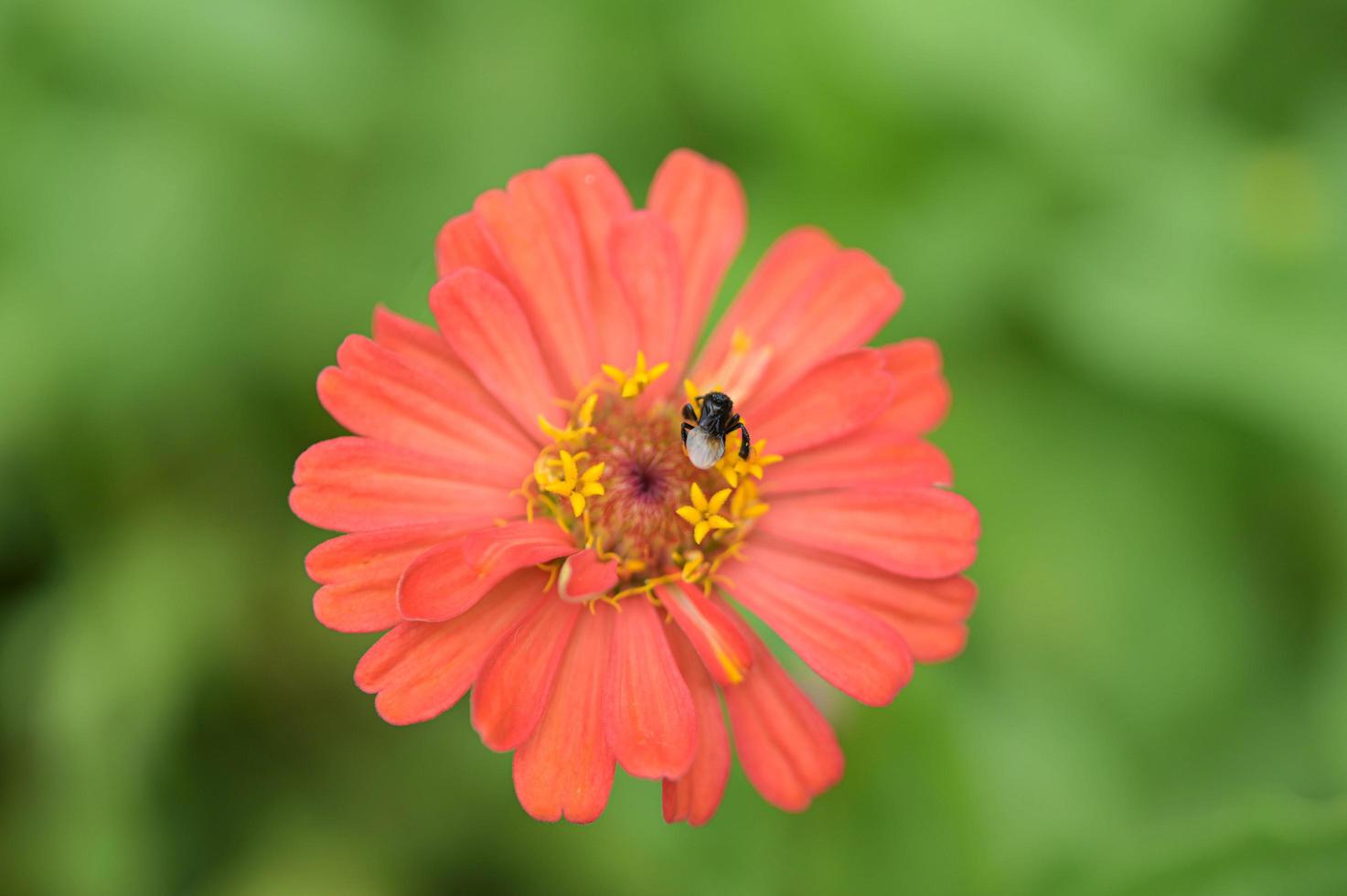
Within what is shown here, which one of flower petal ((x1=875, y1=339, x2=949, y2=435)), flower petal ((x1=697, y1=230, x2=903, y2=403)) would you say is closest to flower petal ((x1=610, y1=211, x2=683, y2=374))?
flower petal ((x1=697, y1=230, x2=903, y2=403))

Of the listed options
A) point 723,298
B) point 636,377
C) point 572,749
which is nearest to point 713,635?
point 572,749

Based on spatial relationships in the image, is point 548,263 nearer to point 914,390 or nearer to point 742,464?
point 742,464

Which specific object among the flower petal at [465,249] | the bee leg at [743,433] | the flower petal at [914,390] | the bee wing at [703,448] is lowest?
the bee wing at [703,448]

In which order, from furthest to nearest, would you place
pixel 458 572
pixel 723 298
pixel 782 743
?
1. pixel 723 298
2. pixel 782 743
3. pixel 458 572

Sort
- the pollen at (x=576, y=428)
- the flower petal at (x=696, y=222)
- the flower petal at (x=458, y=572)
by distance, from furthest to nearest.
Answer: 1. the flower petal at (x=696, y=222)
2. the pollen at (x=576, y=428)
3. the flower petal at (x=458, y=572)

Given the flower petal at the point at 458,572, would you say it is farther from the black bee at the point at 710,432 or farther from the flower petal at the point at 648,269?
the flower petal at the point at 648,269

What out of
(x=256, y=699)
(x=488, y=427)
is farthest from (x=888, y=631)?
(x=256, y=699)

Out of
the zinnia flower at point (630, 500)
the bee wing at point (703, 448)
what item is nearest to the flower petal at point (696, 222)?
the zinnia flower at point (630, 500)
